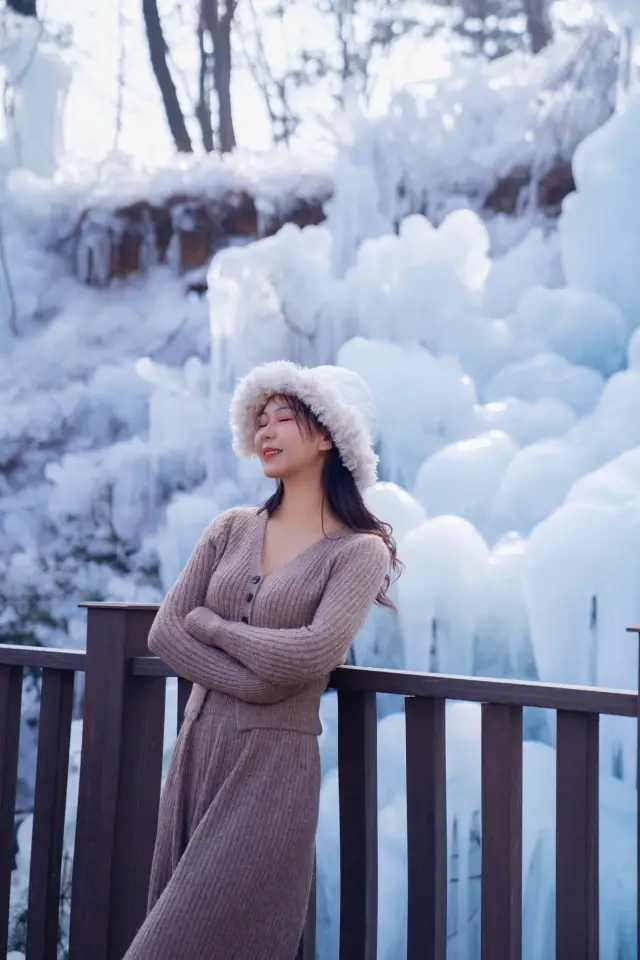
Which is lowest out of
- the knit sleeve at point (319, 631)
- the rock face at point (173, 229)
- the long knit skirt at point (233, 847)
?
the long knit skirt at point (233, 847)

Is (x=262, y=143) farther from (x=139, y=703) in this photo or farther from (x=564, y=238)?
(x=139, y=703)

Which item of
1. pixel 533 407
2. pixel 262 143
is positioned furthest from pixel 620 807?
pixel 262 143

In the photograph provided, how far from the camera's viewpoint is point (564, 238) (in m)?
5.15

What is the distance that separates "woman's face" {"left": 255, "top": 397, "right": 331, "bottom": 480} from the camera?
169cm

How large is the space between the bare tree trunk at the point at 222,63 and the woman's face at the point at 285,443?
15.3 ft

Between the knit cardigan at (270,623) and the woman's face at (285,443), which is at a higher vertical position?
the woman's face at (285,443)

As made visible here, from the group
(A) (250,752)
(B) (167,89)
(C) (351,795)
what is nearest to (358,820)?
(C) (351,795)

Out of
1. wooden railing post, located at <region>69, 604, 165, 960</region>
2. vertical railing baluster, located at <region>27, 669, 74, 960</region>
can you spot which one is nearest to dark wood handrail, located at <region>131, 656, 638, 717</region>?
wooden railing post, located at <region>69, 604, 165, 960</region>

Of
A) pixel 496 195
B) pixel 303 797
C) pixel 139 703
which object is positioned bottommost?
pixel 303 797

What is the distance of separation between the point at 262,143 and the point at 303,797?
5010 mm

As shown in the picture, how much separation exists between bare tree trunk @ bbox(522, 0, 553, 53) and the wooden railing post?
14.1 ft

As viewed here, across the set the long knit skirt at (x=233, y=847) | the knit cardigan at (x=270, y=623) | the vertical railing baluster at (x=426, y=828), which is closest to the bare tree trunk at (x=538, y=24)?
the knit cardigan at (x=270, y=623)

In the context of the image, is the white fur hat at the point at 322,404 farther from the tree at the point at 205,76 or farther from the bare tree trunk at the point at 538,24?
the tree at the point at 205,76

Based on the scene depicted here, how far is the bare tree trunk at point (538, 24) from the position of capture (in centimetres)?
513
